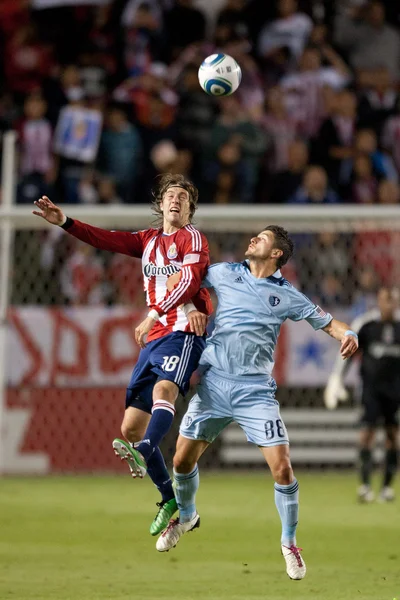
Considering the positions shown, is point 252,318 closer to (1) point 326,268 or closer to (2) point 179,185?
(2) point 179,185

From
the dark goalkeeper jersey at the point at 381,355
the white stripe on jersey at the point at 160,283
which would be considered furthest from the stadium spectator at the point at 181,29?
the white stripe on jersey at the point at 160,283

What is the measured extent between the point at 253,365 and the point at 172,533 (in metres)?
1.25

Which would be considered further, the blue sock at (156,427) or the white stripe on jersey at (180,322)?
the white stripe on jersey at (180,322)

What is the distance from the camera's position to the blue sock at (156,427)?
22.5 ft

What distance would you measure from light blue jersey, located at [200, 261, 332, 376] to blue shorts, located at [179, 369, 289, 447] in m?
0.08

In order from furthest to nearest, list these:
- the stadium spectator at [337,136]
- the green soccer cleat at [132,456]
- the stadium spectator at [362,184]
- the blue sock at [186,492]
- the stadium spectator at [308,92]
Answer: the stadium spectator at [308,92] < the stadium spectator at [337,136] < the stadium spectator at [362,184] < the blue sock at [186,492] < the green soccer cleat at [132,456]

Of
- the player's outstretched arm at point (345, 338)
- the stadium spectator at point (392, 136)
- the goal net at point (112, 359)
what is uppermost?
the stadium spectator at point (392, 136)

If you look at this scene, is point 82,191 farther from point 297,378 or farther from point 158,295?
point 158,295

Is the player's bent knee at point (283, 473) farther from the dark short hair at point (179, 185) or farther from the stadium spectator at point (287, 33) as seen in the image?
the stadium spectator at point (287, 33)

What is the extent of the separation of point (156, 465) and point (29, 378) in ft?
20.9

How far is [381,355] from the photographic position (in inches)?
490

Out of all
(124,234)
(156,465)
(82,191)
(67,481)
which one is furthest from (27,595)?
(82,191)

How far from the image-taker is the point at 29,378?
13.6 m

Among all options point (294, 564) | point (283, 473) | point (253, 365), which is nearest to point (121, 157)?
point (253, 365)
